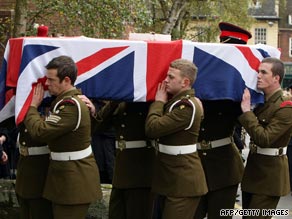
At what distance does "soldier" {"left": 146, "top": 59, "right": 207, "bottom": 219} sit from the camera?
4.80 metres

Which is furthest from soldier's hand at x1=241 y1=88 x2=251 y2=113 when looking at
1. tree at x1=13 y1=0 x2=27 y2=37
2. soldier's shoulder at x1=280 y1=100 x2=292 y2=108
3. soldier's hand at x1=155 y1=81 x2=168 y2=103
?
tree at x1=13 y1=0 x2=27 y2=37

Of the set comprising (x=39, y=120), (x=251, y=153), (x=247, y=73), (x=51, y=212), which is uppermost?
(x=247, y=73)

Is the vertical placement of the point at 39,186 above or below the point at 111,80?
below

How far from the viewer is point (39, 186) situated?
4.89 meters

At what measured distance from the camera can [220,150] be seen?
222 inches

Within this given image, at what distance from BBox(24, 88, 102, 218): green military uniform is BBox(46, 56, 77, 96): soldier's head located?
0.06 m

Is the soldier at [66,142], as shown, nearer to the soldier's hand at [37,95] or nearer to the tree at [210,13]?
the soldier's hand at [37,95]

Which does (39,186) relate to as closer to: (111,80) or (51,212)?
(51,212)

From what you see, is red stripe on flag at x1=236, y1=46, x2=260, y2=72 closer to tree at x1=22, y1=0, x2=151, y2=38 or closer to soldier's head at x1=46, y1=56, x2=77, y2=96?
soldier's head at x1=46, y1=56, x2=77, y2=96

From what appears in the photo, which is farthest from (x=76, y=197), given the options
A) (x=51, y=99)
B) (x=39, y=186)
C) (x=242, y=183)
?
(x=242, y=183)

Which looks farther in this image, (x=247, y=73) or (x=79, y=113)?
(x=247, y=73)

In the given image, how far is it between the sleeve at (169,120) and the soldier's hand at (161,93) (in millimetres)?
107

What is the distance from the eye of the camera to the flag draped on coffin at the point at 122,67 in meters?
4.75

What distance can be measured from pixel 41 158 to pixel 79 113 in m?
0.59
